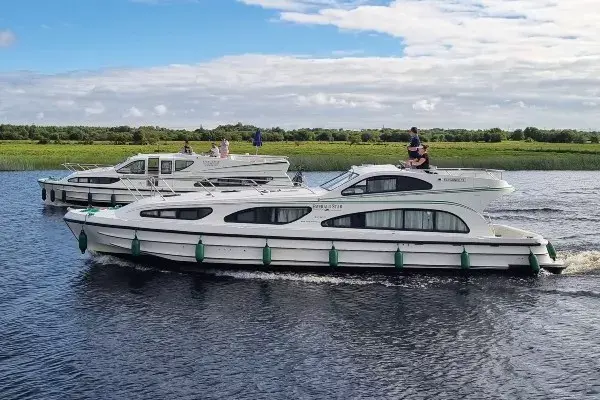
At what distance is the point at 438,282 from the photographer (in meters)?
22.6

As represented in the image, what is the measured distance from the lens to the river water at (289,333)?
14.5 m

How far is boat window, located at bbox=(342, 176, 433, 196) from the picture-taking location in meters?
23.2

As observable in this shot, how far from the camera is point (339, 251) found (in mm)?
22812

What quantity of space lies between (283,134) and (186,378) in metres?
117

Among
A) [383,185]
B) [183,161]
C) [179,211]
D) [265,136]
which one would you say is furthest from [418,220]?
[265,136]

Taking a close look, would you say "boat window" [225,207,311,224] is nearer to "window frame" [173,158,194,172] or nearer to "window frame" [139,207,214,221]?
"window frame" [139,207,214,221]

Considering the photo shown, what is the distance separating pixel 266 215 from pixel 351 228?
9.41ft

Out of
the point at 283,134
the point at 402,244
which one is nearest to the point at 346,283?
the point at 402,244

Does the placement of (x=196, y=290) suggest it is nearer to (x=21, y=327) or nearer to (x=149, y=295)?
(x=149, y=295)

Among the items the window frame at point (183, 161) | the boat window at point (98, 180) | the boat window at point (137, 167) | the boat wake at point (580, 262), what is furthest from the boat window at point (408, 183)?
the boat window at point (98, 180)

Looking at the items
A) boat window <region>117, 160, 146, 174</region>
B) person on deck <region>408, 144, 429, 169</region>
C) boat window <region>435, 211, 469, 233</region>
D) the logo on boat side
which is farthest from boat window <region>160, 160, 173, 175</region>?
boat window <region>435, 211, 469, 233</region>

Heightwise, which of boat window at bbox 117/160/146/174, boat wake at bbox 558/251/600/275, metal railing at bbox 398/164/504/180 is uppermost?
metal railing at bbox 398/164/504/180

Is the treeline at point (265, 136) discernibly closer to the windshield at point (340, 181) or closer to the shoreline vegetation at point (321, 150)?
the shoreline vegetation at point (321, 150)

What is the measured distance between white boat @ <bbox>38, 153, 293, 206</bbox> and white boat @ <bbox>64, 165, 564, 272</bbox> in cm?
1574
